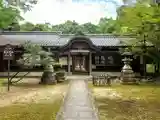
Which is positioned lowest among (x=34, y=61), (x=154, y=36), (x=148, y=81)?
(x=148, y=81)

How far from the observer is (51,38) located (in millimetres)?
39531

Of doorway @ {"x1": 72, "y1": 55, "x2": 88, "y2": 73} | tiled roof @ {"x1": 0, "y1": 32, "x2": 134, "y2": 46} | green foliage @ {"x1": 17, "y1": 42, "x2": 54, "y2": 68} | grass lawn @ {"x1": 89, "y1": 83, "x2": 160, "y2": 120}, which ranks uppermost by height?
tiled roof @ {"x1": 0, "y1": 32, "x2": 134, "y2": 46}

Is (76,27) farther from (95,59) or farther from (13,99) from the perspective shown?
(13,99)

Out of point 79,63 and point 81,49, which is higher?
point 81,49

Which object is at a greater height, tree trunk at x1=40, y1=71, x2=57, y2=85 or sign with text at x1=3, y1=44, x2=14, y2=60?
sign with text at x1=3, y1=44, x2=14, y2=60

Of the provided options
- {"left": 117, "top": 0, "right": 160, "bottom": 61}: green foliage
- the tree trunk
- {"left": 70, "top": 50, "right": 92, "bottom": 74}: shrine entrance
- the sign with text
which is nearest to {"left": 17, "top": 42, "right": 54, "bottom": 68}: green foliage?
the tree trunk

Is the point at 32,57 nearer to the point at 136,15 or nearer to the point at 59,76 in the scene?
the point at 59,76

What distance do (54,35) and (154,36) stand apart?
1829 cm

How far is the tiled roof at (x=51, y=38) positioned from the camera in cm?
3650

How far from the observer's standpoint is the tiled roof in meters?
36.5

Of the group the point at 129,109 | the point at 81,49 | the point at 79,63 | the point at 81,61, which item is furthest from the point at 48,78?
the point at 129,109

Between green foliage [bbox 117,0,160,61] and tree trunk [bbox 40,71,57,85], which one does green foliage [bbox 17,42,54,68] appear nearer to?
tree trunk [bbox 40,71,57,85]

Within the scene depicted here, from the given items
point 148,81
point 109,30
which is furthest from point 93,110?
point 109,30

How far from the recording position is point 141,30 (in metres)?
25.4
